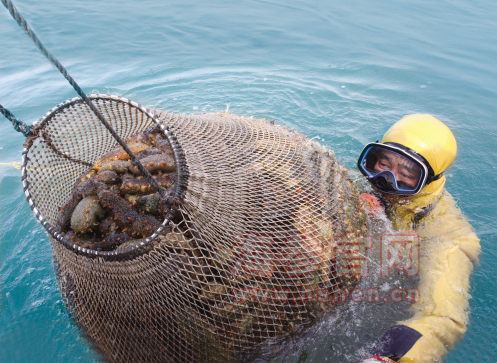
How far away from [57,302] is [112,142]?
1762 millimetres

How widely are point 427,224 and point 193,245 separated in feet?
9.55

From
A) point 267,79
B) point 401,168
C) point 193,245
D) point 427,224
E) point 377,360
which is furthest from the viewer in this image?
point 267,79

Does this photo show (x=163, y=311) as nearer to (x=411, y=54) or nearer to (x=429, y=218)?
(x=429, y=218)

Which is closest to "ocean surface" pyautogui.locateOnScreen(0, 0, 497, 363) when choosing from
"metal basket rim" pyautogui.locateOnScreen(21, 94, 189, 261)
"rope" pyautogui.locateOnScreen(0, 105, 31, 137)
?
"metal basket rim" pyautogui.locateOnScreen(21, 94, 189, 261)

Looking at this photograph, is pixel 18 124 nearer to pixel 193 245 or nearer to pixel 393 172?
pixel 193 245

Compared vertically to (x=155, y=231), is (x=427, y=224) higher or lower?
lower

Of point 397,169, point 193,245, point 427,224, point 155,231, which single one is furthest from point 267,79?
point 155,231

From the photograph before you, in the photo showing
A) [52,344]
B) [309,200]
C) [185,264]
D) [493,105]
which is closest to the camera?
[185,264]

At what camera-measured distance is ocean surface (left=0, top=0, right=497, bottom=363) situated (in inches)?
129

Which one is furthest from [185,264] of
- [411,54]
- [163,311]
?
[411,54]

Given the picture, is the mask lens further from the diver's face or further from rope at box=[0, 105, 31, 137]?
rope at box=[0, 105, 31, 137]

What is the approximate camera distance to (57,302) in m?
3.25

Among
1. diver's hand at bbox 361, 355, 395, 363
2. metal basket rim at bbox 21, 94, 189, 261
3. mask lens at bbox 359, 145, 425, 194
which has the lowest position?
diver's hand at bbox 361, 355, 395, 363

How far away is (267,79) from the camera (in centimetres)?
757
